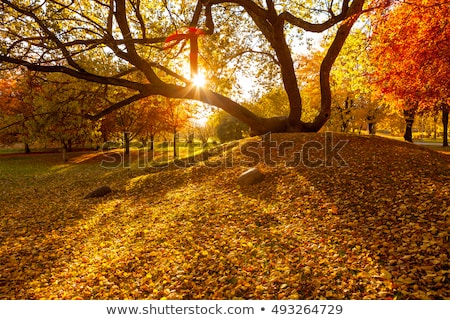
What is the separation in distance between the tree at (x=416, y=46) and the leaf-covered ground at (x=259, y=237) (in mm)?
3303

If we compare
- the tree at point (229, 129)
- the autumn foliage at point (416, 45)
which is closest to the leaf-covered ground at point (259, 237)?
the autumn foliage at point (416, 45)

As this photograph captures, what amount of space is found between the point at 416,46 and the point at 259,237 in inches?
388

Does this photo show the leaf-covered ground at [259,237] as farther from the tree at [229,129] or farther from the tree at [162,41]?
the tree at [229,129]

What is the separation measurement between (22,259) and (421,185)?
34.8ft

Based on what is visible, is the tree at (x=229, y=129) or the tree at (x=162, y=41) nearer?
the tree at (x=162, y=41)

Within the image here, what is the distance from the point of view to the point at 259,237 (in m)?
6.96

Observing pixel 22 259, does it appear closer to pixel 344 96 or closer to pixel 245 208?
pixel 245 208

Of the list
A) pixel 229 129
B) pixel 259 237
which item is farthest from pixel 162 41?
pixel 229 129

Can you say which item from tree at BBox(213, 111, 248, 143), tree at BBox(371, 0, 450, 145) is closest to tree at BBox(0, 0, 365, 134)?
tree at BBox(371, 0, 450, 145)

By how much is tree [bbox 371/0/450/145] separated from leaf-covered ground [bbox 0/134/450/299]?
330 cm

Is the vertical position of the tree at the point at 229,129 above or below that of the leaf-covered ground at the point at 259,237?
above

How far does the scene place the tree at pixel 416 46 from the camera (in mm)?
10383

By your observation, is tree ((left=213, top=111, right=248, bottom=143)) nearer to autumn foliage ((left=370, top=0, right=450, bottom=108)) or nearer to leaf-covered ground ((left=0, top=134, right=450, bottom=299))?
autumn foliage ((left=370, top=0, right=450, bottom=108))

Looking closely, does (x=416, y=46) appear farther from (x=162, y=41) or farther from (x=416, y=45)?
(x=162, y=41)
